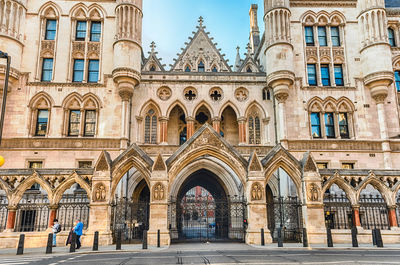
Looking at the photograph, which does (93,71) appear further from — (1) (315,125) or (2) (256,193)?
(1) (315,125)

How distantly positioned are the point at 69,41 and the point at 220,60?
11672 millimetres

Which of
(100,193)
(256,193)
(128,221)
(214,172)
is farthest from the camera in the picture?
(214,172)

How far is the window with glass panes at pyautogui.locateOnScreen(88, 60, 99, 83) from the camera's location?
75.9ft

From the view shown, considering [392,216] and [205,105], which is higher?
[205,105]

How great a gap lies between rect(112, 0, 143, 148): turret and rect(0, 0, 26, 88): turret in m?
6.56

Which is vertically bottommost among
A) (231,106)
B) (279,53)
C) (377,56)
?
(231,106)

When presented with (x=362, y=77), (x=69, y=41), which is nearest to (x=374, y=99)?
(x=362, y=77)

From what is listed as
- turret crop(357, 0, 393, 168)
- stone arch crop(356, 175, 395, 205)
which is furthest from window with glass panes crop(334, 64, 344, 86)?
stone arch crop(356, 175, 395, 205)

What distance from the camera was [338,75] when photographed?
79.5 ft

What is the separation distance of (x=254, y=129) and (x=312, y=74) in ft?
20.5

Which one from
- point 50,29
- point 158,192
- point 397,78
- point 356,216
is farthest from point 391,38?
point 50,29

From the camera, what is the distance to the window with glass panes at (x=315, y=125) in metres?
23.0

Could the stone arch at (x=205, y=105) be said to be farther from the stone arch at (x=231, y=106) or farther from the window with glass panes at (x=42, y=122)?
the window with glass panes at (x=42, y=122)

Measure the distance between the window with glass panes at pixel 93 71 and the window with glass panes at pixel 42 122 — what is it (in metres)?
3.82
